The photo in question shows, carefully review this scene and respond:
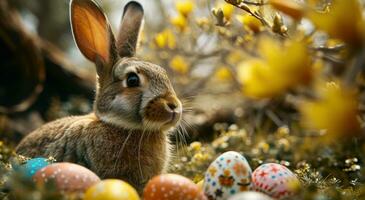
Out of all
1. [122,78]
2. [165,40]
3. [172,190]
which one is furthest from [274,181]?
[165,40]

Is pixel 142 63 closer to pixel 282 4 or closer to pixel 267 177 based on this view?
pixel 267 177

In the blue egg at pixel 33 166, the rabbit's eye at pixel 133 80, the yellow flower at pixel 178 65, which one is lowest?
the yellow flower at pixel 178 65

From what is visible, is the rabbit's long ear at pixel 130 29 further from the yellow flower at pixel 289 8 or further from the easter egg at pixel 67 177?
the yellow flower at pixel 289 8

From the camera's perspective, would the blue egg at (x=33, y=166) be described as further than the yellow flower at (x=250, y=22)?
No

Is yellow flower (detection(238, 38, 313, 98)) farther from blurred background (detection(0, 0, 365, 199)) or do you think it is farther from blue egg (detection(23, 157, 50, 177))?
blue egg (detection(23, 157, 50, 177))

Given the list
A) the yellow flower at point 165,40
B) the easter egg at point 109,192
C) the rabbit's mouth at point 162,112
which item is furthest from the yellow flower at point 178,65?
the easter egg at point 109,192

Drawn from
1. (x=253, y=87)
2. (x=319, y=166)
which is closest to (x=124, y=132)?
(x=319, y=166)

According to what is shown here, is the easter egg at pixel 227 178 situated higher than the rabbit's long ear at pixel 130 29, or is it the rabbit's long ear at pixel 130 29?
the rabbit's long ear at pixel 130 29

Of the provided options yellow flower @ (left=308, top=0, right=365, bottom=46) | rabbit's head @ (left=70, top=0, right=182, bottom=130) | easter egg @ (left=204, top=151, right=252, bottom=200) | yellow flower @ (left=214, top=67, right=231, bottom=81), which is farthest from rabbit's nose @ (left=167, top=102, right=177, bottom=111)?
yellow flower @ (left=214, top=67, right=231, bottom=81)
